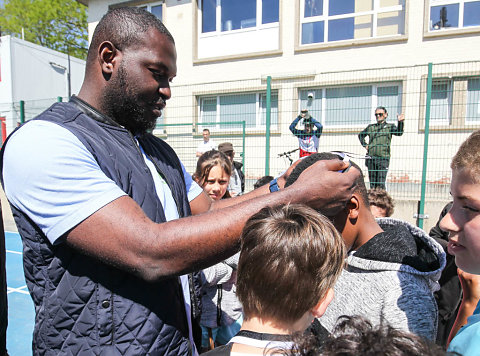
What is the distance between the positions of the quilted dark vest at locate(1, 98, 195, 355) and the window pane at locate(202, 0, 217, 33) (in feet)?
41.9

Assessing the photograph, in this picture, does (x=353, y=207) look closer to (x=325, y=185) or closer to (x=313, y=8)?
(x=325, y=185)

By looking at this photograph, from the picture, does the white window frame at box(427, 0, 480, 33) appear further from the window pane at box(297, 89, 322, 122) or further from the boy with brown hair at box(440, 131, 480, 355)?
the boy with brown hair at box(440, 131, 480, 355)

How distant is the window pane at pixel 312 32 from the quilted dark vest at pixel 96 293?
11338 millimetres

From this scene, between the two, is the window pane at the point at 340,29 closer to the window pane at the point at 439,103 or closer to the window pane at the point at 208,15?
the window pane at the point at 208,15

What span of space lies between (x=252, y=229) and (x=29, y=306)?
168 inches

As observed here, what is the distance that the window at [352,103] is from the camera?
7.02m

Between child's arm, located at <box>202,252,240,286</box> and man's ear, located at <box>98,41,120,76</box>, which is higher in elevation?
man's ear, located at <box>98,41,120,76</box>

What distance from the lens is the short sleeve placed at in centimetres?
103

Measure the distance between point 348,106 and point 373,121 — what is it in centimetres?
221

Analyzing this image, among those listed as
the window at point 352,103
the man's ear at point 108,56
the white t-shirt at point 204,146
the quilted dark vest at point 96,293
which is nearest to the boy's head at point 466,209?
the quilted dark vest at point 96,293

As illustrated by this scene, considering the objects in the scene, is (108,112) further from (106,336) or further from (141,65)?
(106,336)

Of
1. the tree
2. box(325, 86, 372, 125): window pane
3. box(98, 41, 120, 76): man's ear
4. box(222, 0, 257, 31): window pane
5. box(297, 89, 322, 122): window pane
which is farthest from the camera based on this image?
the tree

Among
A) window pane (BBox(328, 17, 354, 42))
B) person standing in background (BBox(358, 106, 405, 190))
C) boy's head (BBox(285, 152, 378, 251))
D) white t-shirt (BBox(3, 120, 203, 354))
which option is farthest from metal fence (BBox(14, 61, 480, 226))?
white t-shirt (BBox(3, 120, 203, 354))

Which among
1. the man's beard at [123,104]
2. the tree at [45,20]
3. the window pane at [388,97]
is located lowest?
the man's beard at [123,104]
